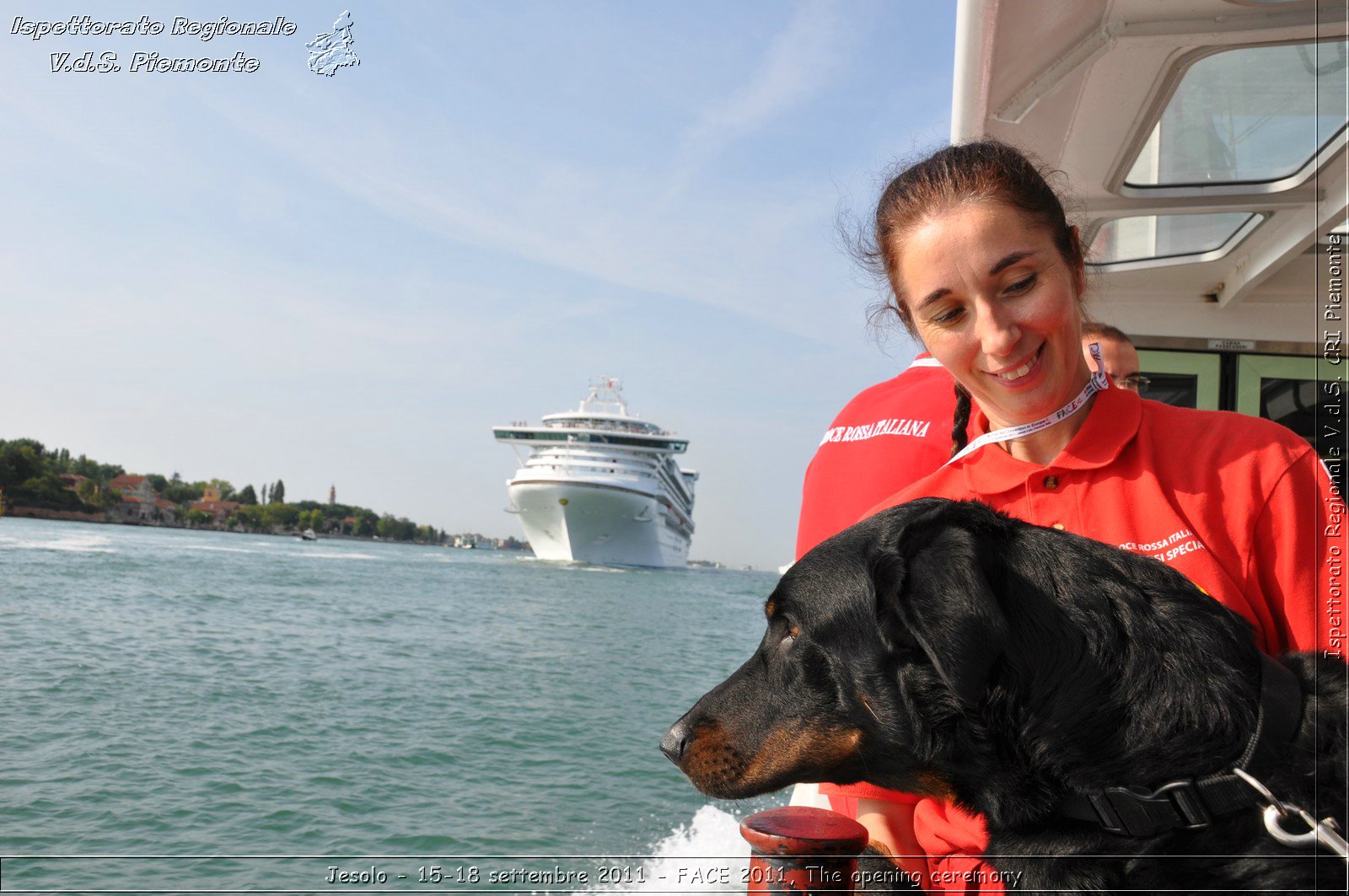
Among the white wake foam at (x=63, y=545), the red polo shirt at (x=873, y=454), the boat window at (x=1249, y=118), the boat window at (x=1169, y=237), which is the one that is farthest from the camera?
the white wake foam at (x=63, y=545)

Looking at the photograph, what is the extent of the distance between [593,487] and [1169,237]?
4314cm

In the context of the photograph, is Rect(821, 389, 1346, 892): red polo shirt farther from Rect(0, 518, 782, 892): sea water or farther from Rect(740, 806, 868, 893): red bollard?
Rect(0, 518, 782, 892): sea water

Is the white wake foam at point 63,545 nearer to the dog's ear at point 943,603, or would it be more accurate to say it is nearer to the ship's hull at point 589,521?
the ship's hull at point 589,521

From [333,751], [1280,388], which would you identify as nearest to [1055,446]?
[1280,388]

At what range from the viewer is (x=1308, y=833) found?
3.57 feet

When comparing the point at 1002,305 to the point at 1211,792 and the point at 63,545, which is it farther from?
the point at 63,545

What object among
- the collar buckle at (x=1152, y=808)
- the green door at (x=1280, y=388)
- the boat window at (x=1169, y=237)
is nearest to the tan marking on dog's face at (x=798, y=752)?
the collar buckle at (x=1152, y=808)

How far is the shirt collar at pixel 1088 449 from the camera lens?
1701 millimetres

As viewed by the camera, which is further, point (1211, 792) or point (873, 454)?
point (873, 454)

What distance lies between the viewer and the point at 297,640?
1706 centimetres

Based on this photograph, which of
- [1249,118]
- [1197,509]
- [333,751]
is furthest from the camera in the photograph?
[333,751]

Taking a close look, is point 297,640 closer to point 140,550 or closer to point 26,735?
point 26,735

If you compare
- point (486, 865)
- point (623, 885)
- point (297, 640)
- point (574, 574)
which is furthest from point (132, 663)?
point (574, 574)

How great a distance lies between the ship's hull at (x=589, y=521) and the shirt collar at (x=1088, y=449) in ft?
149
